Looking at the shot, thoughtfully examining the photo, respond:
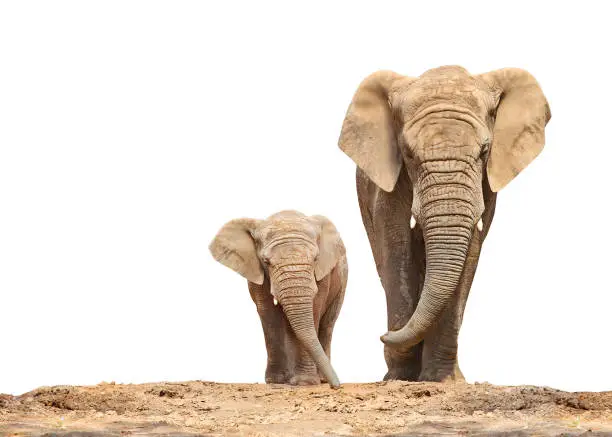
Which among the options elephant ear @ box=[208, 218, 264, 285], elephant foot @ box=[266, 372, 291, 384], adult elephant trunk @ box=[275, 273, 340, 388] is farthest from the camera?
elephant ear @ box=[208, 218, 264, 285]

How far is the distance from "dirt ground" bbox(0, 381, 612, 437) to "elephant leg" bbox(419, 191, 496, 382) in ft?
2.45

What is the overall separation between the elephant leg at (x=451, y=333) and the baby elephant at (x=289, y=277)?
1008 millimetres

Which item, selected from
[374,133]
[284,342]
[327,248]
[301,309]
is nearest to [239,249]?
[327,248]

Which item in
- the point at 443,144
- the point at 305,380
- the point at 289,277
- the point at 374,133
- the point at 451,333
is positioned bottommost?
the point at 305,380

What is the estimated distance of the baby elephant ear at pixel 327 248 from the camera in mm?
16000

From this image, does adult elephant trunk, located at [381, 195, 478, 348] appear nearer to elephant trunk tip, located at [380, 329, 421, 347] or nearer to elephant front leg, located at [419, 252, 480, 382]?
elephant trunk tip, located at [380, 329, 421, 347]

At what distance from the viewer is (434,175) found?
533 inches

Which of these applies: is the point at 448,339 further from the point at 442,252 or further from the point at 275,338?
the point at 275,338

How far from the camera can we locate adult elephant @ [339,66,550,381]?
535 inches

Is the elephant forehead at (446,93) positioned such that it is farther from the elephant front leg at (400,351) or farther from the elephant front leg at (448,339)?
the elephant front leg at (400,351)

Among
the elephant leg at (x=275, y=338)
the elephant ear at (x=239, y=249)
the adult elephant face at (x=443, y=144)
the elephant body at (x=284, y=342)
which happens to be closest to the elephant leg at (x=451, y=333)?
the adult elephant face at (x=443, y=144)

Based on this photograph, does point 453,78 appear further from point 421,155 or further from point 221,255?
point 221,255

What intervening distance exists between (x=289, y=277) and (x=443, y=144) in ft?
8.70

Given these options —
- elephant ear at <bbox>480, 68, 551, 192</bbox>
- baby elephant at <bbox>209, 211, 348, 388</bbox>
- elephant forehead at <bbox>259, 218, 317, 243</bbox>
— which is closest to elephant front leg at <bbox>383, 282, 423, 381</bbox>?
baby elephant at <bbox>209, 211, 348, 388</bbox>
